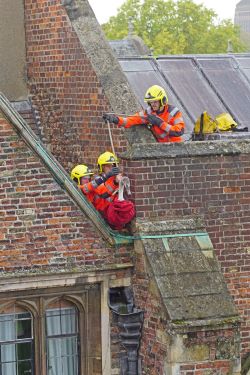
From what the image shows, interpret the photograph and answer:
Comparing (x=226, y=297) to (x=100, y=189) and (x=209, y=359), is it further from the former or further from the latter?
(x=100, y=189)

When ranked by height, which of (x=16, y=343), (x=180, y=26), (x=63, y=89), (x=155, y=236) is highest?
(x=180, y=26)

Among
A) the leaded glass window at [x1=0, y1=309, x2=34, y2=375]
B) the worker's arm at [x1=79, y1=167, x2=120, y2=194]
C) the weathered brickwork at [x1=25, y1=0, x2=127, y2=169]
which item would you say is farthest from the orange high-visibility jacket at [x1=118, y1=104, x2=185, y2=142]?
A: the leaded glass window at [x1=0, y1=309, x2=34, y2=375]

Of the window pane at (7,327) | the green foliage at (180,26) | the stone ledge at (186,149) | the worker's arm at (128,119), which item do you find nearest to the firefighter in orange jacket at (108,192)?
the stone ledge at (186,149)

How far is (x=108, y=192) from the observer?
15.1 meters

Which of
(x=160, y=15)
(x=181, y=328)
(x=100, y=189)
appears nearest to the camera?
(x=181, y=328)

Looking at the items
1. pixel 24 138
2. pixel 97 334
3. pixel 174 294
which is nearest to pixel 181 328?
pixel 174 294

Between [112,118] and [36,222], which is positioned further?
[112,118]

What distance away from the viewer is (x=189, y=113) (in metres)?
17.2

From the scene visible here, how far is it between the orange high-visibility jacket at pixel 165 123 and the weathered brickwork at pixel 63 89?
0.28 meters

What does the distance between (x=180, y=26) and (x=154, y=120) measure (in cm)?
6447

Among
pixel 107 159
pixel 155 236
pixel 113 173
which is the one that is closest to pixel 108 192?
pixel 113 173

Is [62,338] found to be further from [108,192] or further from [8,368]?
[108,192]

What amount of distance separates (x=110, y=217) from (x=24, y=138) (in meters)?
1.27

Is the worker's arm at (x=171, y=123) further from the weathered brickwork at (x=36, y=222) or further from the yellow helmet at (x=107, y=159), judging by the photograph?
the weathered brickwork at (x=36, y=222)
